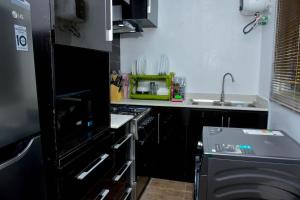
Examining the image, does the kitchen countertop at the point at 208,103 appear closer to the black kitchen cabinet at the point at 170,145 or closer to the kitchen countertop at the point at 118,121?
the black kitchen cabinet at the point at 170,145

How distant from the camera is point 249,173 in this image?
123 cm

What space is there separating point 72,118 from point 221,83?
1.97 meters

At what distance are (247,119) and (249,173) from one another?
1.28m

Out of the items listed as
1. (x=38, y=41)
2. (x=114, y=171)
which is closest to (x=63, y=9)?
(x=38, y=41)

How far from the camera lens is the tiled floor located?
2.35 metres

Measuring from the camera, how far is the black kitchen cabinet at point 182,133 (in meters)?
2.44

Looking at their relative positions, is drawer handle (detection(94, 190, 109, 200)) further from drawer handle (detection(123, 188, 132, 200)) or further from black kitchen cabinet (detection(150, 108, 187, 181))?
black kitchen cabinet (detection(150, 108, 187, 181))

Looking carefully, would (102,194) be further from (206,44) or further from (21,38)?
(206,44)

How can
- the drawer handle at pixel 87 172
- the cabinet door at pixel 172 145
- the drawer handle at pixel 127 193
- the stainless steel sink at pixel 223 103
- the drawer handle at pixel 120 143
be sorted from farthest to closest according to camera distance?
the stainless steel sink at pixel 223 103 < the cabinet door at pixel 172 145 < the drawer handle at pixel 127 193 < the drawer handle at pixel 120 143 < the drawer handle at pixel 87 172

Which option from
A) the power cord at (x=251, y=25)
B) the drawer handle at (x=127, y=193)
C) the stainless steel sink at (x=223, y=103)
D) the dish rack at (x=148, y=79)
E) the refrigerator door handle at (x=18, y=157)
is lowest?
the drawer handle at (x=127, y=193)

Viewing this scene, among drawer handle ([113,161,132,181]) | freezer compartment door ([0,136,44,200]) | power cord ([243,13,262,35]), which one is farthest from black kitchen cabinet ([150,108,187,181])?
freezer compartment door ([0,136,44,200])

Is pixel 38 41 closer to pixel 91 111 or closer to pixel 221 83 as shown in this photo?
pixel 91 111

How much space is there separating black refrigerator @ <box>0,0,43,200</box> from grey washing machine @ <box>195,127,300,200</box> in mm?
840

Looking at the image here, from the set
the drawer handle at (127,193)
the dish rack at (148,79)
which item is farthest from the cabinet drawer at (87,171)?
the dish rack at (148,79)
